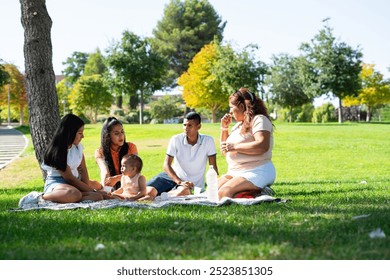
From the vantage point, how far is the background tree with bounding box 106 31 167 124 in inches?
1847

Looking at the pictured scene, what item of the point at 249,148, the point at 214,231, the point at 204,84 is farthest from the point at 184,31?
the point at 214,231

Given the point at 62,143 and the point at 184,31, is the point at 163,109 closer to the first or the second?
the point at 184,31

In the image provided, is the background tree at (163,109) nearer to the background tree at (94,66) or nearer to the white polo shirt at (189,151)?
the background tree at (94,66)

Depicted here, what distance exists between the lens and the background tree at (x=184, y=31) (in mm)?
68438

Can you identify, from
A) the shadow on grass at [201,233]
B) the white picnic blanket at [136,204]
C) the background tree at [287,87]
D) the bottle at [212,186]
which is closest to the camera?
the shadow on grass at [201,233]

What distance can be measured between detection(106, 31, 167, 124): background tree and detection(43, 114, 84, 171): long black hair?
39866 millimetres

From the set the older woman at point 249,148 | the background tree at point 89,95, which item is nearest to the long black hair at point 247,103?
the older woman at point 249,148

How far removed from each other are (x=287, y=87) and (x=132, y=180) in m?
49.1

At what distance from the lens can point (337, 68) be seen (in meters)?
46.8

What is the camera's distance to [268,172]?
25.0ft

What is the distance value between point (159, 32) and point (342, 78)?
32.6 metres

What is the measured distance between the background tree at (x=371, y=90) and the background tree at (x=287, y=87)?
31.9ft

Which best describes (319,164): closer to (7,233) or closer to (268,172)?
(268,172)
